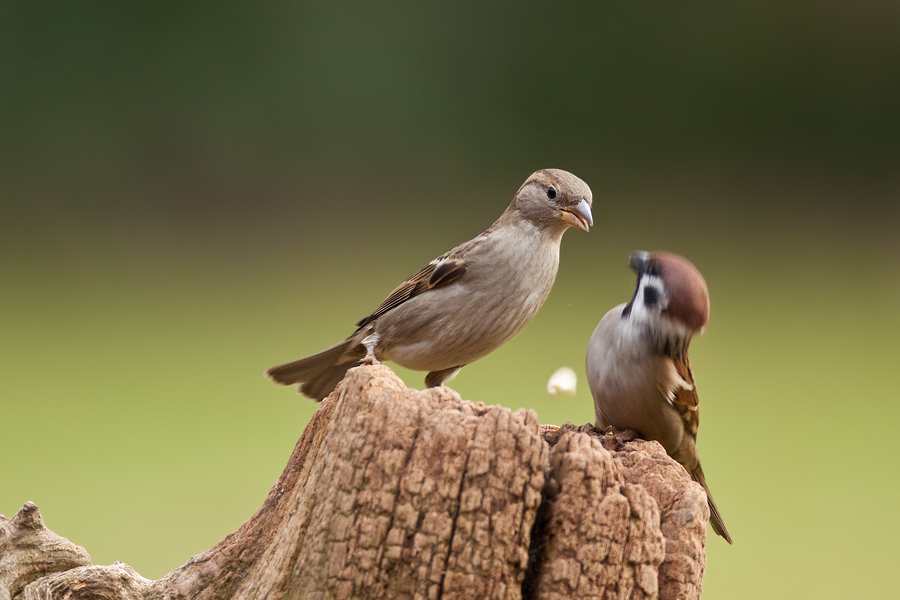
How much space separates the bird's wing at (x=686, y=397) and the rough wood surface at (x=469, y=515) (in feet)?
1.58

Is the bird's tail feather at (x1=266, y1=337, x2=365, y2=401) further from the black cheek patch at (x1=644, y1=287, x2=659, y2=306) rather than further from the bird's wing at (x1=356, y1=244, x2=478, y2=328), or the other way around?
the black cheek patch at (x1=644, y1=287, x2=659, y2=306)

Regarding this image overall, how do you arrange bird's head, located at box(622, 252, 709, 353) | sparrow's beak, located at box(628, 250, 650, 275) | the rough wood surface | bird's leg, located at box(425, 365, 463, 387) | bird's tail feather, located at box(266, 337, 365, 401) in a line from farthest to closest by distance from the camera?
bird's leg, located at box(425, 365, 463, 387), bird's tail feather, located at box(266, 337, 365, 401), sparrow's beak, located at box(628, 250, 650, 275), bird's head, located at box(622, 252, 709, 353), the rough wood surface

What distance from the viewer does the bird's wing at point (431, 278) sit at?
2.45 m

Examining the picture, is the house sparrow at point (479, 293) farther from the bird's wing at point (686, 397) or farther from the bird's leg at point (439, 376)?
the bird's wing at point (686, 397)

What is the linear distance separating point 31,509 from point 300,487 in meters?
0.54

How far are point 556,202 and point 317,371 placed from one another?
2.79 feet

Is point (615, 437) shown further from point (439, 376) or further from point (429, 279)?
point (439, 376)

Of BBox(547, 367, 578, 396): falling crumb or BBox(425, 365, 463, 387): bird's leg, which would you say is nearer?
BBox(547, 367, 578, 396): falling crumb

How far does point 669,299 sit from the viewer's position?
5.76 ft

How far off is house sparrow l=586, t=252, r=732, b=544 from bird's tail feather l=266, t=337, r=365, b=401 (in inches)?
32.8

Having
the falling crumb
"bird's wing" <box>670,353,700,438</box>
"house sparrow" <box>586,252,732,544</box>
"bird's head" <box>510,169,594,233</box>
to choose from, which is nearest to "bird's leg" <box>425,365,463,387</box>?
the falling crumb

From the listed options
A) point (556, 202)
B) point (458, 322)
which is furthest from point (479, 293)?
point (556, 202)

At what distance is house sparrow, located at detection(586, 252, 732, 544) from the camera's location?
1.75 m

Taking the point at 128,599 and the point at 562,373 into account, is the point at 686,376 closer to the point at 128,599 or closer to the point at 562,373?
the point at 562,373
